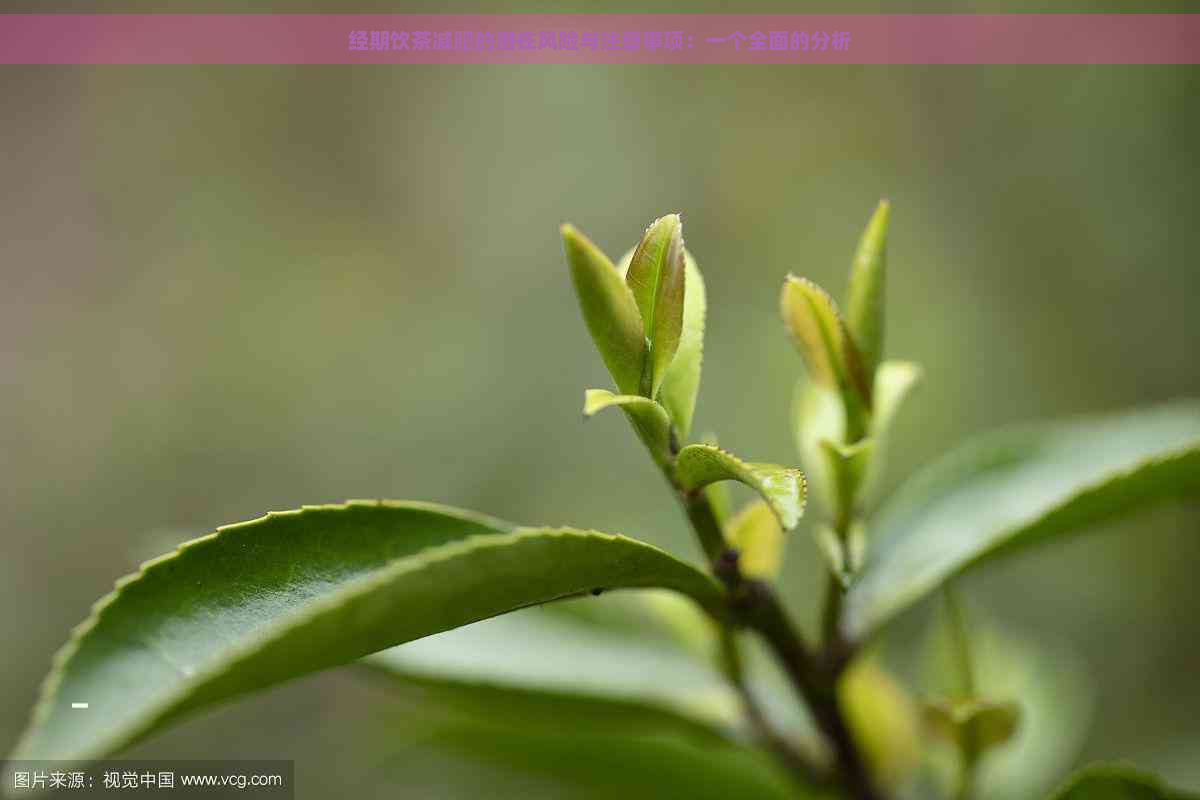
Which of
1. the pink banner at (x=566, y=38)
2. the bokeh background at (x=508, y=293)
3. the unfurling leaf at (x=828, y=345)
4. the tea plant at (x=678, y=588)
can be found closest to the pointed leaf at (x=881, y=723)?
the tea plant at (x=678, y=588)

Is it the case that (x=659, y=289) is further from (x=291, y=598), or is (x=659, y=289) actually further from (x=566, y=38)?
(x=566, y=38)

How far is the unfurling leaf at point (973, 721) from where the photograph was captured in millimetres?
1073

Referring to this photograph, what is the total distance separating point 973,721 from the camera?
1.09 m

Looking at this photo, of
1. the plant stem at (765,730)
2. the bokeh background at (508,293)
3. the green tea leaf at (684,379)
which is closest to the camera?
the green tea leaf at (684,379)

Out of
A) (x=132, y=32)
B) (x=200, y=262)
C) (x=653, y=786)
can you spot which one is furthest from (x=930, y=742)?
(x=132, y=32)

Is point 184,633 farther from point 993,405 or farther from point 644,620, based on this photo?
point 993,405

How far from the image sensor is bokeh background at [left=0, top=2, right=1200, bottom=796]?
2514 mm

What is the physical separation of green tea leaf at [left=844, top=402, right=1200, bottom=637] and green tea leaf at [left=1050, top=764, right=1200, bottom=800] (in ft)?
0.67

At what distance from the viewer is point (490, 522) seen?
871 mm

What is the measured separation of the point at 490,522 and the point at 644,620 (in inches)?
22.1

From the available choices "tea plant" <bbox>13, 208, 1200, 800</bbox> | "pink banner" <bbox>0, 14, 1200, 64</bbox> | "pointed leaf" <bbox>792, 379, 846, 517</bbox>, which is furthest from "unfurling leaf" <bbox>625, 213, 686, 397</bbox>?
"pink banner" <bbox>0, 14, 1200, 64</bbox>

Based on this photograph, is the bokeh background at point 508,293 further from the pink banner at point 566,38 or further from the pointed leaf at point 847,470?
the pointed leaf at point 847,470

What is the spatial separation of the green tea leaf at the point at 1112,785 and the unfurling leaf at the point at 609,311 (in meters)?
0.51

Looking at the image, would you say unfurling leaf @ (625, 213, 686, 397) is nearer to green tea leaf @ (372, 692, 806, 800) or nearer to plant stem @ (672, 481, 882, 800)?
plant stem @ (672, 481, 882, 800)
